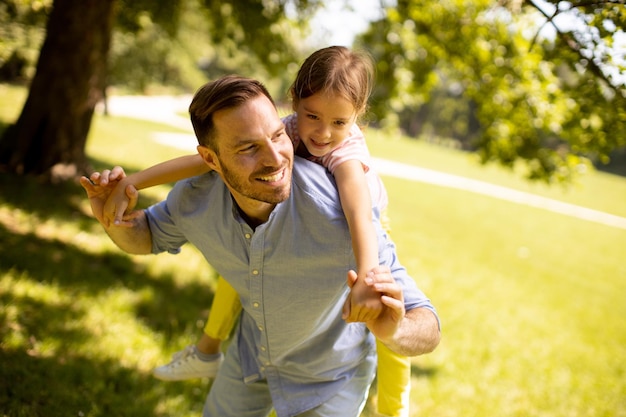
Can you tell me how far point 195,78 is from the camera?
28484 mm

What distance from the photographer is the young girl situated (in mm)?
2051

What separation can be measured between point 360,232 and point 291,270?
1.34 ft

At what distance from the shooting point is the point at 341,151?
2.30 metres

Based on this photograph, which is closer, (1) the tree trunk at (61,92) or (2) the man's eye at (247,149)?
(2) the man's eye at (247,149)

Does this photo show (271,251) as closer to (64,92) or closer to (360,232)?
(360,232)

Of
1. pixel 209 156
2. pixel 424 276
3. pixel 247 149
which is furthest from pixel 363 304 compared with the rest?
pixel 424 276

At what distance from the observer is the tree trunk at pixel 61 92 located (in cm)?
652

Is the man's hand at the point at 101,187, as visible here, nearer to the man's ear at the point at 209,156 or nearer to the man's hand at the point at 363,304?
the man's ear at the point at 209,156

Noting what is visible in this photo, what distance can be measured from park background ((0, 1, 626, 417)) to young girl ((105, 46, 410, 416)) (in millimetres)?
1287

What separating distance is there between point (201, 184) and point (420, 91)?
6478mm

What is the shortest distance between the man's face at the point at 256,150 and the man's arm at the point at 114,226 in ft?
1.62

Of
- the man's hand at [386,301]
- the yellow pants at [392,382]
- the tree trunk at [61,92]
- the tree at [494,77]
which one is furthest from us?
the tree trunk at [61,92]

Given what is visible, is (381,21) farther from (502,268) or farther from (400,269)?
(400,269)

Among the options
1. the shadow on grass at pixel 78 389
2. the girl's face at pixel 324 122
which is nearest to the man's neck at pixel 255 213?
the girl's face at pixel 324 122
